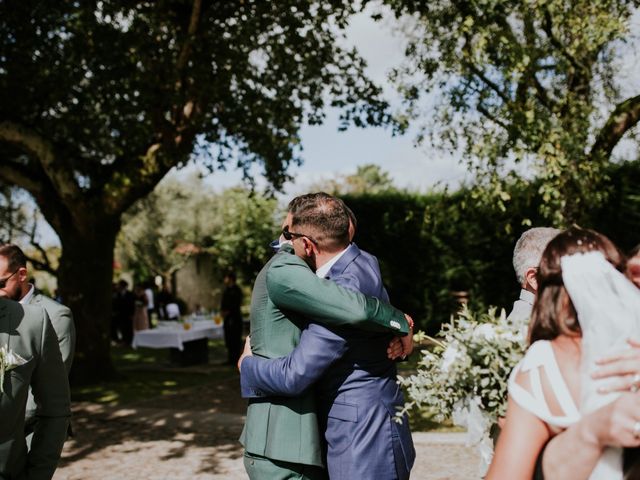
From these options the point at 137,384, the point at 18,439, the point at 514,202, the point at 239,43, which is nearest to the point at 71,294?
the point at 137,384

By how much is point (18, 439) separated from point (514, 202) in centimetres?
886

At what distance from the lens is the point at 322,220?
3.39m

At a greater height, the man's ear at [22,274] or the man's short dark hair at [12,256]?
the man's short dark hair at [12,256]

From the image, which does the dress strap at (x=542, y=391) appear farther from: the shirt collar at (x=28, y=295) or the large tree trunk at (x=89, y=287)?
the large tree trunk at (x=89, y=287)

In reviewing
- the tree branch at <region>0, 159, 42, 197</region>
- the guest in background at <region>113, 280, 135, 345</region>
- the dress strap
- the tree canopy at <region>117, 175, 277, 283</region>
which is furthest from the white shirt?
the tree canopy at <region>117, 175, 277, 283</region>

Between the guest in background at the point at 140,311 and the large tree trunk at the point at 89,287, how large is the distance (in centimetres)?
943

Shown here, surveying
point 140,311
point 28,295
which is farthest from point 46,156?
point 140,311

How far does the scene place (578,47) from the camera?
33.8ft

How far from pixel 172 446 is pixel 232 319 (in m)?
7.67

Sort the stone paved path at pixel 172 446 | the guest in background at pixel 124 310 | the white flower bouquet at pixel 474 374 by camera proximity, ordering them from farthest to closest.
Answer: the guest in background at pixel 124 310 < the stone paved path at pixel 172 446 < the white flower bouquet at pixel 474 374

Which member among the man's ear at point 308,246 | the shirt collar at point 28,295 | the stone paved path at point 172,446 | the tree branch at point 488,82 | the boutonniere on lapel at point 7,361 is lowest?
the stone paved path at point 172,446

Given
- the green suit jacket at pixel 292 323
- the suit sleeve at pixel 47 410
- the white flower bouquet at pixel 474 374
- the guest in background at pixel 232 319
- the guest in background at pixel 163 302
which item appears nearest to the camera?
the white flower bouquet at pixel 474 374

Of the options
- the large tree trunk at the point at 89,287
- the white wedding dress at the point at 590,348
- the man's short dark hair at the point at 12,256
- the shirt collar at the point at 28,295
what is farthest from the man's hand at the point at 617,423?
the large tree trunk at the point at 89,287

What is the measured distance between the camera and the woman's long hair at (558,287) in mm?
2064
